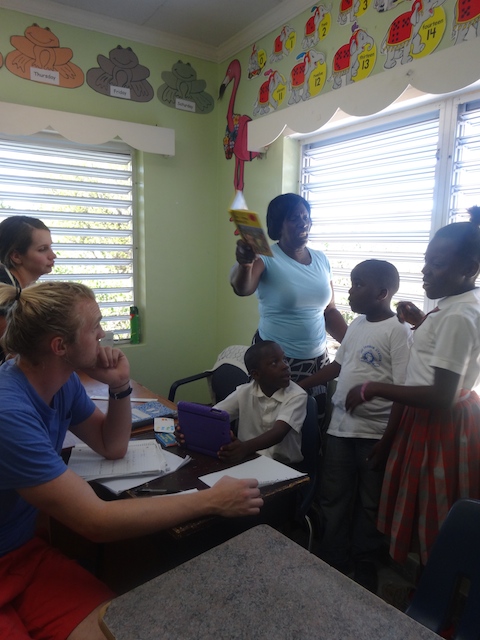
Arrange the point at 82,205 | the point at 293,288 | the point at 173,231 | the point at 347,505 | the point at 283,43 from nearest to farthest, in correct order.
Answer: the point at 347,505 → the point at 293,288 → the point at 283,43 → the point at 82,205 → the point at 173,231

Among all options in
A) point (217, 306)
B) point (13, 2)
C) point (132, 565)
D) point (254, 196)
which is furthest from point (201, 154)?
point (132, 565)

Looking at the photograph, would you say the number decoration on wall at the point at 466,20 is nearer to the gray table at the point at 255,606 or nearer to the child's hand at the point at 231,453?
the child's hand at the point at 231,453

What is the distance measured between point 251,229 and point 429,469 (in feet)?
3.44

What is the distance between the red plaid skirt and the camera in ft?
5.20

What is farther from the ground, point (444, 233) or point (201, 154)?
point (201, 154)

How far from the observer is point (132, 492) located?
129cm

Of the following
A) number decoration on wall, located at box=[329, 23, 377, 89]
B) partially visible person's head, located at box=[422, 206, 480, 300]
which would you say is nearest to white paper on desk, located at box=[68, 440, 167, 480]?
partially visible person's head, located at box=[422, 206, 480, 300]

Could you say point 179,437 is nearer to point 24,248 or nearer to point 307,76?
point 24,248

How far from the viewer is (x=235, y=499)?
3.82 feet

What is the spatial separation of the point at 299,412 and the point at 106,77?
2.61 meters

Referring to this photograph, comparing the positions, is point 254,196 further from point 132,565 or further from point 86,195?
point 132,565

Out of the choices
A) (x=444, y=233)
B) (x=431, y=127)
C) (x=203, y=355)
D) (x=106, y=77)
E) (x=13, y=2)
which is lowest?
(x=203, y=355)

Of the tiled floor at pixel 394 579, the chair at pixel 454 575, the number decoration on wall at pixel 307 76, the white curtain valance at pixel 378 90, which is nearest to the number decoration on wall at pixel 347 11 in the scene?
the number decoration on wall at pixel 307 76

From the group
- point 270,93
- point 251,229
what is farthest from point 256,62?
point 251,229
